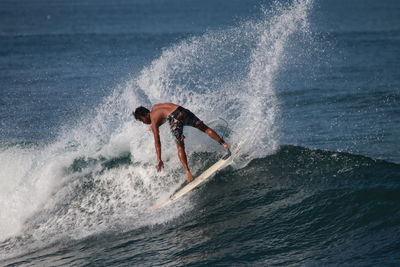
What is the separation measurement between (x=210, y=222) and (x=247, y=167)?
7.12 ft

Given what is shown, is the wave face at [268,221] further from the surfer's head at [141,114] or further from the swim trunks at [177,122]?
the surfer's head at [141,114]

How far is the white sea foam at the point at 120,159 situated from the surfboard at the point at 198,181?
157 mm

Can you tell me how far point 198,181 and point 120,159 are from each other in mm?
2553

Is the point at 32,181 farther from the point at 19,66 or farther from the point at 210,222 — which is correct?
the point at 19,66

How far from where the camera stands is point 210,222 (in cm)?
759

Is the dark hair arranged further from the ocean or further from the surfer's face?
the ocean

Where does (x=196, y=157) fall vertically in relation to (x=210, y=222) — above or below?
above

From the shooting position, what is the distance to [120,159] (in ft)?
33.8

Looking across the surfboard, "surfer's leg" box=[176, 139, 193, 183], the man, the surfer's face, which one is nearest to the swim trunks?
the man

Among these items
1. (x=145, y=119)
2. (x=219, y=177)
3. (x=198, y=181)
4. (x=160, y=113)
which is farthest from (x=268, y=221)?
(x=145, y=119)

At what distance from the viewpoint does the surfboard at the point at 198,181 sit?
8.21 meters

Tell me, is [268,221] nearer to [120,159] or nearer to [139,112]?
[139,112]

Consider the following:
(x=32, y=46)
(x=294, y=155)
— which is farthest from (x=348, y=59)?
(x=32, y=46)

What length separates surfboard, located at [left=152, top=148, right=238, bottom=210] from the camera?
8.21 metres
